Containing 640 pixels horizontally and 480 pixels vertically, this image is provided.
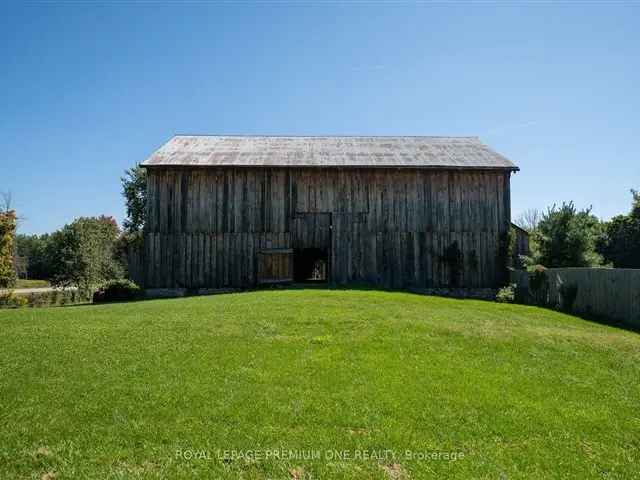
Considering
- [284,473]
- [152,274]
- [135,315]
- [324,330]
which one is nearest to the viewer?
[284,473]

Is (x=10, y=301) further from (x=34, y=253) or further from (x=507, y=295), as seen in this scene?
(x=34, y=253)

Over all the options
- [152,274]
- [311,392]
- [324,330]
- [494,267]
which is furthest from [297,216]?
[311,392]

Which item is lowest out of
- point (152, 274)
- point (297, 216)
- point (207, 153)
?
point (152, 274)

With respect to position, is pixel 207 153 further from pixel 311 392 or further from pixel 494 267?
pixel 311 392

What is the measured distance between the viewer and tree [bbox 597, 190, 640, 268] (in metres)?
31.5

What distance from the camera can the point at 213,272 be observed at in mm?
23016

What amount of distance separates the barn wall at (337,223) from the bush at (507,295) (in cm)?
161

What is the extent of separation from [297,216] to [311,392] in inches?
683

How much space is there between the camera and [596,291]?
54.7 ft

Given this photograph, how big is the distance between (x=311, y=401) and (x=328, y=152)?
20.8m

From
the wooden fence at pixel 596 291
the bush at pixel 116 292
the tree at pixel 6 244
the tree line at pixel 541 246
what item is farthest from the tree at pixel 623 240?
the tree at pixel 6 244

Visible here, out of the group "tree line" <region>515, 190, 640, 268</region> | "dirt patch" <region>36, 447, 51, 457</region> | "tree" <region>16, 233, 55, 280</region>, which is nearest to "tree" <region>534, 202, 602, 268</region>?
"tree line" <region>515, 190, 640, 268</region>

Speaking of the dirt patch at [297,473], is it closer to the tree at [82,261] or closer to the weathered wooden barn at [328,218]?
the weathered wooden barn at [328,218]

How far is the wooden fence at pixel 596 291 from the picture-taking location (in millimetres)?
14867
